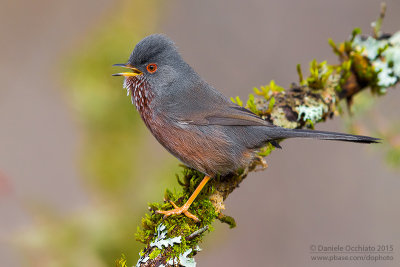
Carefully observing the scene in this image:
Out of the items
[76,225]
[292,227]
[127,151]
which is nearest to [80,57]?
[127,151]

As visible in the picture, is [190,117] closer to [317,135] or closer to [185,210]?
[185,210]

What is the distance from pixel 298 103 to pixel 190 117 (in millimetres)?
1031

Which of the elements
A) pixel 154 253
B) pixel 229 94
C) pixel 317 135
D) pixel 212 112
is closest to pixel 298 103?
pixel 317 135

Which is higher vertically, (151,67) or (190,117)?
(151,67)

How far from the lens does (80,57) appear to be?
400cm

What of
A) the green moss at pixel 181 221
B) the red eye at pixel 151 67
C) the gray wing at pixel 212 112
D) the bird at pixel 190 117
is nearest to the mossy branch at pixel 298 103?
→ the green moss at pixel 181 221

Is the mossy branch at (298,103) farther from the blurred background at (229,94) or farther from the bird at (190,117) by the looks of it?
the blurred background at (229,94)

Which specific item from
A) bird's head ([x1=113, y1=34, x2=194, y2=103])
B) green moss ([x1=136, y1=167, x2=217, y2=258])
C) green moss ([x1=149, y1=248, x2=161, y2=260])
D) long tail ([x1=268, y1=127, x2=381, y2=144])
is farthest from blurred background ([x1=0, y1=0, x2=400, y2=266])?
green moss ([x1=149, y1=248, x2=161, y2=260])

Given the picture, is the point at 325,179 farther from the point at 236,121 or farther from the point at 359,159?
the point at 236,121

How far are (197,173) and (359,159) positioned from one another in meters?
3.72

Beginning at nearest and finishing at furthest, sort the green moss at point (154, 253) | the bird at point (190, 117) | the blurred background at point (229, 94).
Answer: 1. the green moss at point (154, 253)
2. the bird at point (190, 117)
3. the blurred background at point (229, 94)

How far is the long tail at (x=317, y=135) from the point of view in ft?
10.6

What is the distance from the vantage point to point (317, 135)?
3398 mm

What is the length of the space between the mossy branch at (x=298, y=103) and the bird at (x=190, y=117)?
0.54 ft
